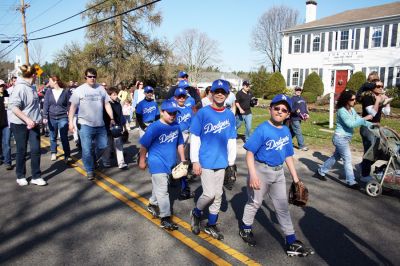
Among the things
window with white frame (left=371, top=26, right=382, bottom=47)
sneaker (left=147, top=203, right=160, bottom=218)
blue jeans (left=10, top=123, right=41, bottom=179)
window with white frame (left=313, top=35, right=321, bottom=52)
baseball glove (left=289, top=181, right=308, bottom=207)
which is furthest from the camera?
window with white frame (left=313, top=35, right=321, bottom=52)

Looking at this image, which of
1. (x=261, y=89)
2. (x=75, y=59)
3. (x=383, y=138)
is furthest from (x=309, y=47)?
(x=383, y=138)

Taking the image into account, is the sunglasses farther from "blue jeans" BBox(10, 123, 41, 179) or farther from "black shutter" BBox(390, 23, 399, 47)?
"black shutter" BBox(390, 23, 399, 47)

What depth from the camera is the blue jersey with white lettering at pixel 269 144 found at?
402cm

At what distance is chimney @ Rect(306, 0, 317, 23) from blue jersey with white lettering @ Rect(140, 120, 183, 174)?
38094mm

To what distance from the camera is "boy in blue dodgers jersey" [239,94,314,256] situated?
400 centimetres

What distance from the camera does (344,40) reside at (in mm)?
30625

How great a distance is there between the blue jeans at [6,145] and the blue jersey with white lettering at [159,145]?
16.7 feet

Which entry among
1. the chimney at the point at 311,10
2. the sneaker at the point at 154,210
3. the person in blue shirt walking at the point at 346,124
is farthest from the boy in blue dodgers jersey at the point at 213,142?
the chimney at the point at 311,10

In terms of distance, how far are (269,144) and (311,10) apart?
1530 inches

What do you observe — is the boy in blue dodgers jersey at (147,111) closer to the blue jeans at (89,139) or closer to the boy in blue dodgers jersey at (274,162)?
the blue jeans at (89,139)

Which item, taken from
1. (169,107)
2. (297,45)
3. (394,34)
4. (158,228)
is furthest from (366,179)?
(297,45)

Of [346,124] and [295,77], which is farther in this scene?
[295,77]

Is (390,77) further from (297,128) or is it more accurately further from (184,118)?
(184,118)

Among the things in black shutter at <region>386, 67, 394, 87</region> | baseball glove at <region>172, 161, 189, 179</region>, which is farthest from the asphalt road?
black shutter at <region>386, 67, 394, 87</region>
